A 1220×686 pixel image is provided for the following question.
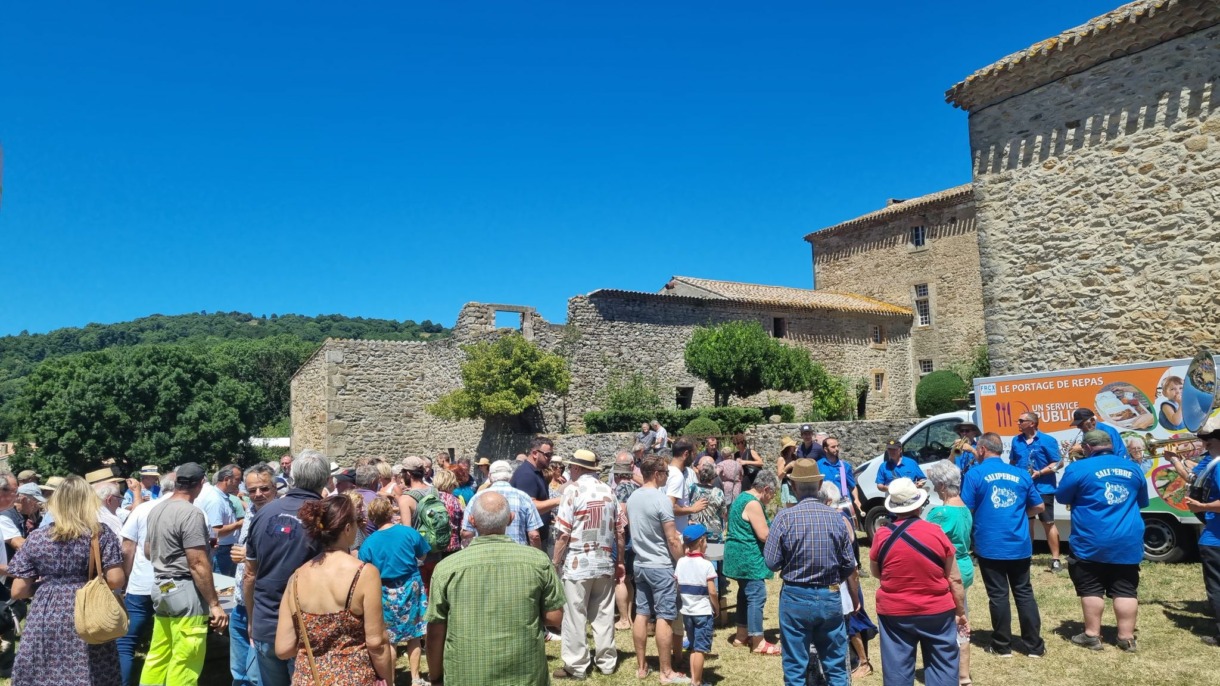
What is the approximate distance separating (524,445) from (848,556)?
57.3ft

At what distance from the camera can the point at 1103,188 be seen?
35.3 ft

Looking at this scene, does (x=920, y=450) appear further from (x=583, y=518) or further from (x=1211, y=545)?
(x=583, y=518)

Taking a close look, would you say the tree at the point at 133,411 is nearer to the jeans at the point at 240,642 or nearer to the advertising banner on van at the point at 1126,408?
the jeans at the point at 240,642

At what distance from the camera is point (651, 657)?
6246 millimetres

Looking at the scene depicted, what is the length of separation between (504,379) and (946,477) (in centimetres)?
1586

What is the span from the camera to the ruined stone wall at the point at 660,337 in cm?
2214

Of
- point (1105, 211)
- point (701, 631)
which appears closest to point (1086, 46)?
point (1105, 211)

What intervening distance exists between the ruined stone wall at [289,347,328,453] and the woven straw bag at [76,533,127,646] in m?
17.0

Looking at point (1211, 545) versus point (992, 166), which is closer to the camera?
point (1211, 545)

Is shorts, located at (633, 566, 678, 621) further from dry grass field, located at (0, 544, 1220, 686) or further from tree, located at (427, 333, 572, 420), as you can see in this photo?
tree, located at (427, 333, 572, 420)

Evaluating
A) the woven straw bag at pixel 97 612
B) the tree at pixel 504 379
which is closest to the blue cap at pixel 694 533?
the woven straw bag at pixel 97 612

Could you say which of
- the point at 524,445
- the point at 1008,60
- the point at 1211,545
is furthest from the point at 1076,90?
the point at 524,445

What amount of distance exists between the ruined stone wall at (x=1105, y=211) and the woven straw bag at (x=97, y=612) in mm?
11754

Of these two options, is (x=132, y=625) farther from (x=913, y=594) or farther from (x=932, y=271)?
(x=932, y=271)
